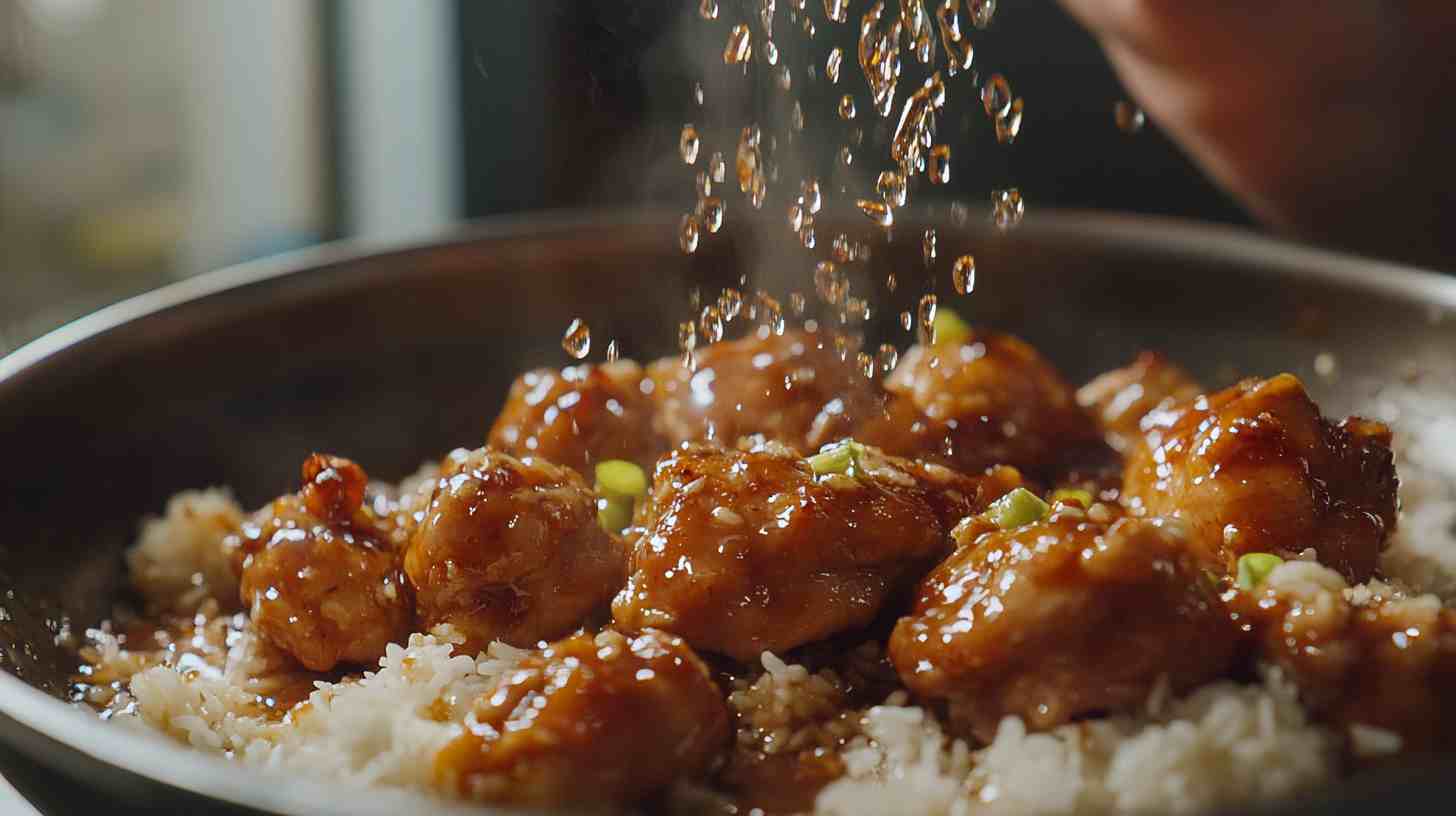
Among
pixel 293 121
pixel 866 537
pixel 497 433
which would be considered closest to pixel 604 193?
pixel 293 121

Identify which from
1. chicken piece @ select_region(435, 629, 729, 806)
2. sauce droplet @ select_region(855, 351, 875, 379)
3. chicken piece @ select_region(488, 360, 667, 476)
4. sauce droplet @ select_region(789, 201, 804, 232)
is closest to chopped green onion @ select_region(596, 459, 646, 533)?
chicken piece @ select_region(488, 360, 667, 476)

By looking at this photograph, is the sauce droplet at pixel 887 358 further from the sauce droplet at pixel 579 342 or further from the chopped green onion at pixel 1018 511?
the chopped green onion at pixel 1018 511

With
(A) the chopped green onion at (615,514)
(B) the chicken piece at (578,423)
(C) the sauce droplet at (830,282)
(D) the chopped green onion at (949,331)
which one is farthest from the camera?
(C) the sauce droplet at (830,282)

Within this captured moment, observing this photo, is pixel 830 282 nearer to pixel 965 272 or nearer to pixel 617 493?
pixel 965 272

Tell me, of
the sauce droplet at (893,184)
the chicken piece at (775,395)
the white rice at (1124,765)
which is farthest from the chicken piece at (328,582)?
the sauce droplet at (893,184)

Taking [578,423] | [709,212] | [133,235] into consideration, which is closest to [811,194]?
[709,212]
